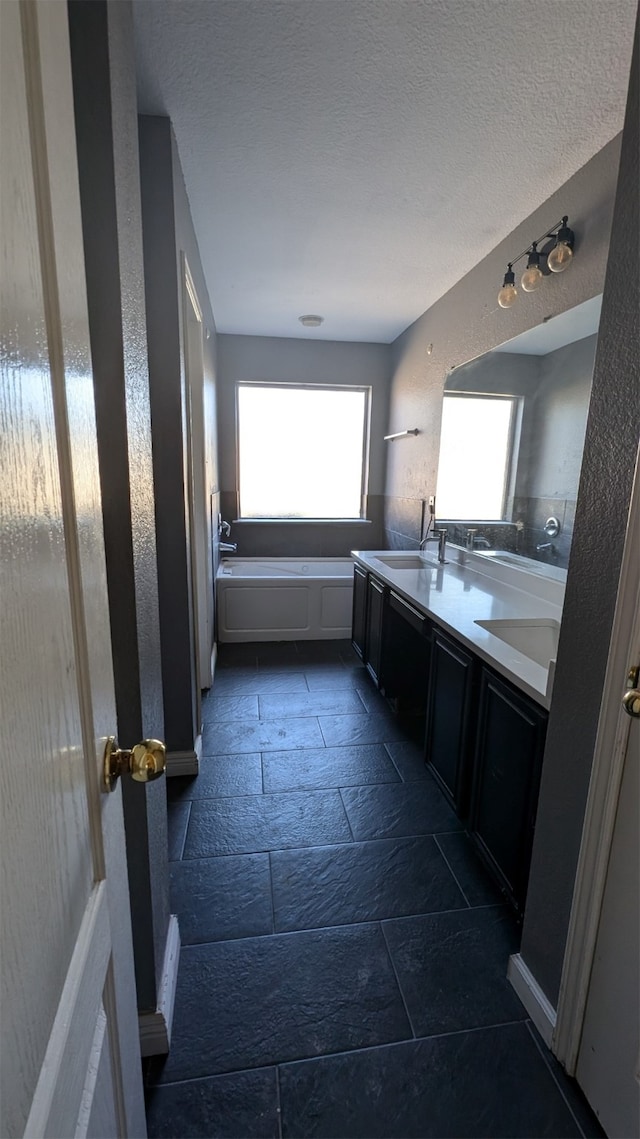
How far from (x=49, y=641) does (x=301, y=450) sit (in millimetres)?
4406

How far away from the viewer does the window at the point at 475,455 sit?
2562 millimetres

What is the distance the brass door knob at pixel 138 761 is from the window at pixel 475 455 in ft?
7.67

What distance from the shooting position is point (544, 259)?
211 cm

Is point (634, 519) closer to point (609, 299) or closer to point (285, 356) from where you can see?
point (609, 299)

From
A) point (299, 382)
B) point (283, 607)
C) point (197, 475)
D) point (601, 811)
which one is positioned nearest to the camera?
point (601, 811)

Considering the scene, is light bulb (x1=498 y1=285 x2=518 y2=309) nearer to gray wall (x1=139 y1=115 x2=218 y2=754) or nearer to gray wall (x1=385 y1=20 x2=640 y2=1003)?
gray wall (x1=385 y1=20 x2=640 y2=1003)

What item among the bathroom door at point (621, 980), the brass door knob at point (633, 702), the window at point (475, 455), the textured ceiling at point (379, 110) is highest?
the textured ceiling at point (379, 110)

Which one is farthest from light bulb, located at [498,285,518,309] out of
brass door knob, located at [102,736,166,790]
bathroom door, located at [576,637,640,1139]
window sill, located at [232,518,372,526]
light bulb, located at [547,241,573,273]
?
window sill, located at [232,518,372,526]

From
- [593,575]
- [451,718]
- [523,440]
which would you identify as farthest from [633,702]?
[523,440]

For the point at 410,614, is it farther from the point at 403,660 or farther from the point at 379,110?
the point at 379,110

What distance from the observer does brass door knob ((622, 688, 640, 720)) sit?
3.03 feet

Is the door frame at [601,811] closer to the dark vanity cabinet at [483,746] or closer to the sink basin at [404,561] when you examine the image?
the dark vanity cabinet at [483,746]

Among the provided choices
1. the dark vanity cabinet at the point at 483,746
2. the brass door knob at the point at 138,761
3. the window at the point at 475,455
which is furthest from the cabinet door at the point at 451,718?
the brass door knob at the point at 138,761

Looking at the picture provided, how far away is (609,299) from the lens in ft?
3.38
